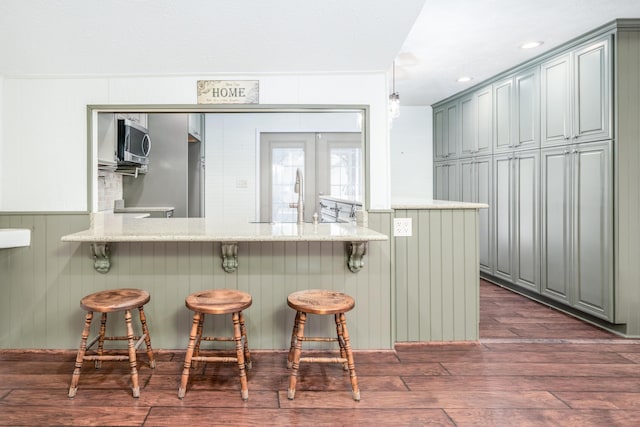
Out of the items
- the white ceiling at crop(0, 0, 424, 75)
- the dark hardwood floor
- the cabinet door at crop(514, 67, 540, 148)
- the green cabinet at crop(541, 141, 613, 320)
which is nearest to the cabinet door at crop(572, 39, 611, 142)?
the green cabinet at crop(541, 141, 613, 320)

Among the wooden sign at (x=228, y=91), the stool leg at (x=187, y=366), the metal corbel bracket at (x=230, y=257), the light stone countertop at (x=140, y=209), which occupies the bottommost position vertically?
the stool leg at (x=187, y=366)

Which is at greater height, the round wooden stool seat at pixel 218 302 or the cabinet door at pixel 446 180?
the cabinet door at pixel 446 180

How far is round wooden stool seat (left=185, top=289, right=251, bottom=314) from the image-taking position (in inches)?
82.2

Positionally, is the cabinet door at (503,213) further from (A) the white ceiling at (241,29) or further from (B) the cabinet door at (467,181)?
(A) the white ceiling at (241,29)

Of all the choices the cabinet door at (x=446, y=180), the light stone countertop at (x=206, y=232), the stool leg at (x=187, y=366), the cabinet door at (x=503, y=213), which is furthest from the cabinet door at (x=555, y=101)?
the stool leg at (x=187, y=366)

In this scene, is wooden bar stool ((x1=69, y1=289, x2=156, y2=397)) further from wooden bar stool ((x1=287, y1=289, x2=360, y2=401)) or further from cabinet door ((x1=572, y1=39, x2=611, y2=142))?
cabinet door ((x1=572, y1=39, x2=611, y2=142))

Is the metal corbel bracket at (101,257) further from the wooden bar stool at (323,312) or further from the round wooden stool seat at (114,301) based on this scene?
the wooden bar stool at (323,312)

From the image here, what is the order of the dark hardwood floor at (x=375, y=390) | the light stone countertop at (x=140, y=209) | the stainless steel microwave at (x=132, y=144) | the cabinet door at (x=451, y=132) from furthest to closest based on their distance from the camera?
the cabinet door at (x=451, y=132), the light stone countertop at (x=140, y=209), the stainless steel microwave at (x=132, y=144), the dark hardwood floor at (x=375, y=390)

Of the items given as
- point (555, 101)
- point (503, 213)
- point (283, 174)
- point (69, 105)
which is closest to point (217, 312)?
point (69, 105)

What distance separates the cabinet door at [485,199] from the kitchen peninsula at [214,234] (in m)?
2.64

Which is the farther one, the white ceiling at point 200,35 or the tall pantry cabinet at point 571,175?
the tall pantry cabinet at point 571,175

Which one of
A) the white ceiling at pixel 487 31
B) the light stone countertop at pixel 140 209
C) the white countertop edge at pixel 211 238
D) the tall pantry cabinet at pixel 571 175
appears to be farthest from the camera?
the light stone countertop at pixel 140 209

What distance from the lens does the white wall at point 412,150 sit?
20.1ft

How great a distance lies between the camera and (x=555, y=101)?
11.9ft
